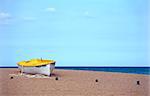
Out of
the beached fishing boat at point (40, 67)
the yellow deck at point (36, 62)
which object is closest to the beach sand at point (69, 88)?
the beached fishing boat at point (40, 67)

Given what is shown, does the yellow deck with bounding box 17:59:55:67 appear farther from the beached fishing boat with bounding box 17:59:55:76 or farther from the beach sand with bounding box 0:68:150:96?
the beach sand with bounding box 0:68:150:96

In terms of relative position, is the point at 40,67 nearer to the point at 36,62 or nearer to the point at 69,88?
the point at 36,62

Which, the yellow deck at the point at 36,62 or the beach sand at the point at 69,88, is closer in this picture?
the beach sand at the point at 69,88


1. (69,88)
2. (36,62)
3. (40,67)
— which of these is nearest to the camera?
(69,88)

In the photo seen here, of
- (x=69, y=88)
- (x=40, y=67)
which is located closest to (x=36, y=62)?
(x=40, y=67)

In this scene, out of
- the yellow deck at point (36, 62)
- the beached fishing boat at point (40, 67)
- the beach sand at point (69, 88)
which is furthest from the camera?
the yellow deck at point (36, 62)

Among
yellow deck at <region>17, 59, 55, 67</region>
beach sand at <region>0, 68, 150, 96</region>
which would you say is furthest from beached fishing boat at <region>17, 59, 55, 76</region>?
beach sand at <region>0, 68, 150, 96</region>

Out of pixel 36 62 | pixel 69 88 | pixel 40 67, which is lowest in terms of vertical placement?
pixel 69 88

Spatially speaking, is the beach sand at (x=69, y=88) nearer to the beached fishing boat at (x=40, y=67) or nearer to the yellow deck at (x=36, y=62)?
the beached fishing boat at (x=40, y=67)

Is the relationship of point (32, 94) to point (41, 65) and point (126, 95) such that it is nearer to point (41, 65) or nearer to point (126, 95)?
point (126, 95)

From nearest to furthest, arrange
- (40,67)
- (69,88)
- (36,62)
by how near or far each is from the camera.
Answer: (69,88) < (40,67) < (36,62)

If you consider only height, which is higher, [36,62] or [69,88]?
[36,62]

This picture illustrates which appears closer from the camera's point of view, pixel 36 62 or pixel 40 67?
pixel 40 67

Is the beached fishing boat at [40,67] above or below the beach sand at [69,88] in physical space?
above
